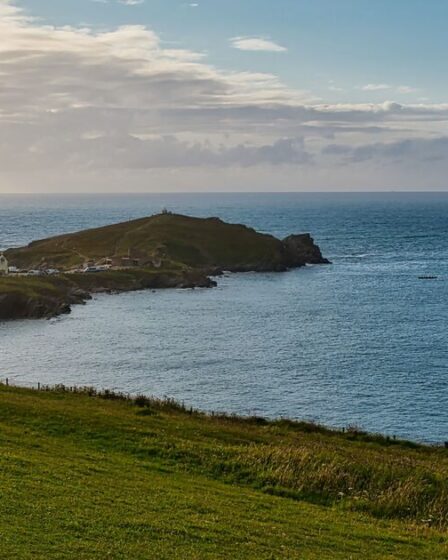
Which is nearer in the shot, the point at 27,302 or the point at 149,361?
the point at 149,361

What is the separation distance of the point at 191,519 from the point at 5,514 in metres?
6.17

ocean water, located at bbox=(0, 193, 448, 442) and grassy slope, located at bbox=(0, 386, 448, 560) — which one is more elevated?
grassy slope, located at bbox=(0, 386, 448, 560)

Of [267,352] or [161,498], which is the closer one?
[161,498]

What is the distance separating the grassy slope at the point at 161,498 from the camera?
76.8ft

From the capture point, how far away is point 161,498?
96.4 ft

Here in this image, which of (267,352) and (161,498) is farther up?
(161,498)

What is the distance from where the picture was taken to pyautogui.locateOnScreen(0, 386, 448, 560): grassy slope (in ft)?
76.8

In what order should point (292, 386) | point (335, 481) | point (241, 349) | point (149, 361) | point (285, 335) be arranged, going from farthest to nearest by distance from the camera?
1. point (285, 335)
2. point (241, 349)
3. point (149, 361)
4. point (292, 386)
5. point (335, 481)

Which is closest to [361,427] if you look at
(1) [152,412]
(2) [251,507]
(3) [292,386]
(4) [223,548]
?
(3) [292,386]

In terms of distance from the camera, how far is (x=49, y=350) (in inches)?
4304

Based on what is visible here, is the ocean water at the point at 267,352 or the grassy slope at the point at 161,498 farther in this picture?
the ocean water at the point at 267,352

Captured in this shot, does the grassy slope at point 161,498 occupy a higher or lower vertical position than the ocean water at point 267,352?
higher

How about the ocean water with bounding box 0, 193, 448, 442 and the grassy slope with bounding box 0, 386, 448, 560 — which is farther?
the ocean water with bounding box 0, 193, 448, 442

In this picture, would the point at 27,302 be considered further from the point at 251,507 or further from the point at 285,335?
the point at 251,507
